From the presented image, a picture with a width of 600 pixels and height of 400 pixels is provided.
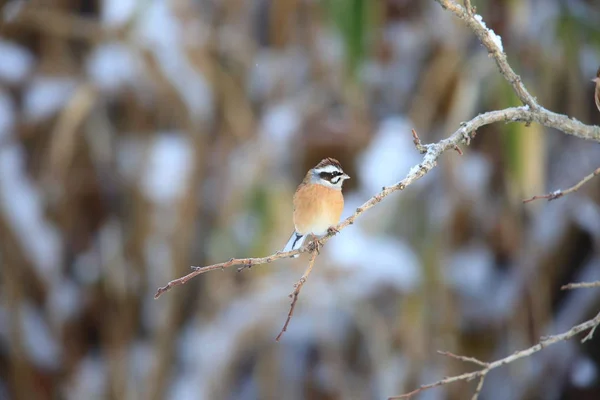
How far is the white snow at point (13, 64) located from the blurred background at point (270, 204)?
0.9 inches

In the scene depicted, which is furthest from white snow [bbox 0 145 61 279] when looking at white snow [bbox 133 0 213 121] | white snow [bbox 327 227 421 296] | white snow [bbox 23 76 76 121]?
white snow [bbox 327 227 421 296]

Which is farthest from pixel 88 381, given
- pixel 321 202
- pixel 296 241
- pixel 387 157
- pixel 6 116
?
pixel 321 202

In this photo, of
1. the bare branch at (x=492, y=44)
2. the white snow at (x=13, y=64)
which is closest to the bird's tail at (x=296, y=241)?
the bare branch at (x=492, y=44)

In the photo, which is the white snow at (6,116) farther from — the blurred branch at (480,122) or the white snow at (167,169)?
the blurred branch at (480,122)

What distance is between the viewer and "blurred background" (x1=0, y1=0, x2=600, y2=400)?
18.6ft

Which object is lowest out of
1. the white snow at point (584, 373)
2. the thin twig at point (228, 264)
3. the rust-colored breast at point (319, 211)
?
the thin twig at point (228, 264)

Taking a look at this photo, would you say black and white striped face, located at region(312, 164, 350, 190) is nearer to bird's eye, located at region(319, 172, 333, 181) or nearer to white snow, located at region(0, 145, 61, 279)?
bird's eye, located at region(319, 172, 333, 181)

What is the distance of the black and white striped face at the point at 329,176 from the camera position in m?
1.73

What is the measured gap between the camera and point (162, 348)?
607 cm

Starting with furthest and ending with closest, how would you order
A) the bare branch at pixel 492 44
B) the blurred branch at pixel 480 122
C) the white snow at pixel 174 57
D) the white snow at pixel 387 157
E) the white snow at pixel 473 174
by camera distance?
1. the white snow at pixel 174 57
2. the white snow at pixel 473 174
3. the white snow at pixel 387 157
4. the bare branch at pixel 492 44
5. the blurred branch at pixel 480 122

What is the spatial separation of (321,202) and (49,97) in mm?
5408

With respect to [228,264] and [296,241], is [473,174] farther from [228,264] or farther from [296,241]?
[228,264]

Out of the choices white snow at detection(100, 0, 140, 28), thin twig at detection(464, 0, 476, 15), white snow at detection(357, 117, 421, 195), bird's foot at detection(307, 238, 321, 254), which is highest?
white snow at detection(100, 0, 140, 28)

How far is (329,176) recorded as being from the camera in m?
1.76
